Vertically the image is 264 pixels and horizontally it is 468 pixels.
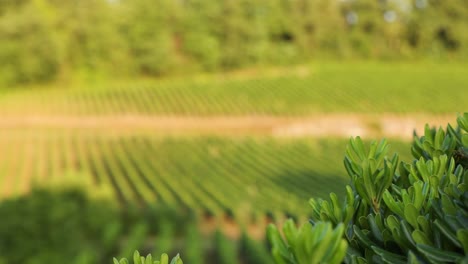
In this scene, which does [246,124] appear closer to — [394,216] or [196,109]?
[196,109]

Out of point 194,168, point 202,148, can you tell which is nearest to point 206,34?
point 202,148

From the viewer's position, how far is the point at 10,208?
473 inches

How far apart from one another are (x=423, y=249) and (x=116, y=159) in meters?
22.8

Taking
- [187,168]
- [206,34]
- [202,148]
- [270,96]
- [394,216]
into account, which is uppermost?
[394,216]

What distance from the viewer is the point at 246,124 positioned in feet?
110

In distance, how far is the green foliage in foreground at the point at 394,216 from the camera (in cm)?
104

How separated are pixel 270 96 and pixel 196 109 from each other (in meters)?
5.33

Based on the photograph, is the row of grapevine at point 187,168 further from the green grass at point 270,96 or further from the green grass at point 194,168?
the green grass at point 270,96

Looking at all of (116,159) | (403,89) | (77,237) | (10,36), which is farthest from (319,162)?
(10,36)

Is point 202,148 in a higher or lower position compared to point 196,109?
higher

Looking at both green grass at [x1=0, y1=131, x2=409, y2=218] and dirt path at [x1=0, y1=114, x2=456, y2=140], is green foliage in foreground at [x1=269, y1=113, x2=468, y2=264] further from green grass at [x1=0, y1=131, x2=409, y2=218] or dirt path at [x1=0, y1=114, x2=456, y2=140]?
dirt path at [x1=0, y1=114, x2=456, y2=140]

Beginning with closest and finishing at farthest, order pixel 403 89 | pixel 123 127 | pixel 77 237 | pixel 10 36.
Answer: pixel 77 237, pixel 123 127, pixel 403 89, pixel 10 36

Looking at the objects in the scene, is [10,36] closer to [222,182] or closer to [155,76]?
[155,76]

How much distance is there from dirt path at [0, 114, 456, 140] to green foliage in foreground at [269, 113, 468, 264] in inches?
1171
